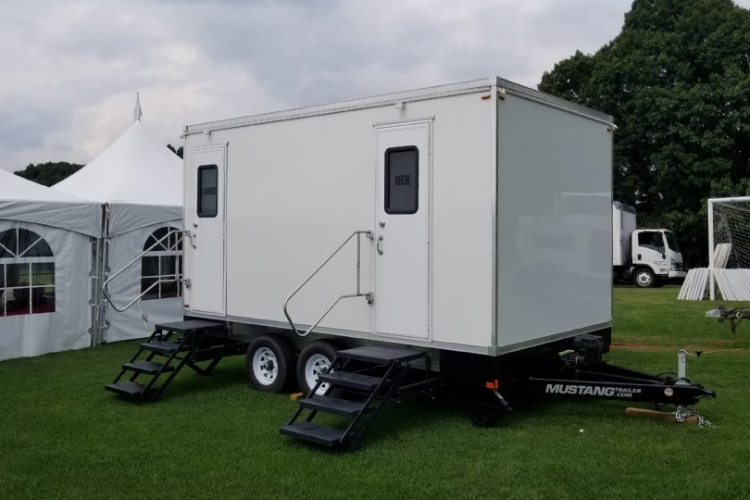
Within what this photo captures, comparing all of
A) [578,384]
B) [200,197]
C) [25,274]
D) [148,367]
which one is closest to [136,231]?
[25,274]

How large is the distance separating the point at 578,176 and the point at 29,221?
7.31 metres

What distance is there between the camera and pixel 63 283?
1050 cm

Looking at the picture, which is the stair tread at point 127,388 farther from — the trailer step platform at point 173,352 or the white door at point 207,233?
the white door at point 207,233

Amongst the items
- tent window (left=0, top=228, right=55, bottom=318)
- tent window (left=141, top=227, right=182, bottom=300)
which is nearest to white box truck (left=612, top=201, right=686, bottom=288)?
tent window (left=141, top=227, right=182, bottom=300)

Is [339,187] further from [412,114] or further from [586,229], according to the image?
[586,229]

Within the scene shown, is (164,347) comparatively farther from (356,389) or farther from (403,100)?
(403,100)

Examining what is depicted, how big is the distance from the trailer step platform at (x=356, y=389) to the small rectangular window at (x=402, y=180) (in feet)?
→ 4.28

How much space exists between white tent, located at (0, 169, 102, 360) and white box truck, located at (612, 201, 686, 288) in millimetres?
16924

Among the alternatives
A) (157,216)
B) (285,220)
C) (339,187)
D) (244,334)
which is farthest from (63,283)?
(339,187)

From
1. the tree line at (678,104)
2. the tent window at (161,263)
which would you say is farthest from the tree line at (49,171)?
the tent window at (161,263)

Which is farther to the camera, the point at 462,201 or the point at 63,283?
the point at 63,283

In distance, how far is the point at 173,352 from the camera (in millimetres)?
7684

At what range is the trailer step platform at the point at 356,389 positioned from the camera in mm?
5730

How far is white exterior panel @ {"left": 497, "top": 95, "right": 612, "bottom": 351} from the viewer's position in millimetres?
6105
